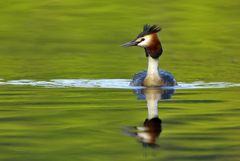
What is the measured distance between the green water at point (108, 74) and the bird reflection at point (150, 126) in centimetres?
12

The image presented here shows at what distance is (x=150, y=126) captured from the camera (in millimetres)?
15531

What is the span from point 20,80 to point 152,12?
19900 millimetres

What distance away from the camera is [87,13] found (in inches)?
1684

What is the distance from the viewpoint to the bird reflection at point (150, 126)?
14.2 metres

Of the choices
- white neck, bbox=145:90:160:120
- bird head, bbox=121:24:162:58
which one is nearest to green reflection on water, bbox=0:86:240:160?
white neck, bbox=145:90:160:120

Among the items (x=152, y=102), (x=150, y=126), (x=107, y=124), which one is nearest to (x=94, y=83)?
(x=152, y=102)

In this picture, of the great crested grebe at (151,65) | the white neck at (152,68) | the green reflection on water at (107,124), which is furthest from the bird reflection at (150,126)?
the white neck at (152,68)

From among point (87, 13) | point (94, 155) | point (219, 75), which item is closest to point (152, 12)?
point (87, 13)

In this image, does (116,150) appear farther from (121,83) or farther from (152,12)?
(152,12)

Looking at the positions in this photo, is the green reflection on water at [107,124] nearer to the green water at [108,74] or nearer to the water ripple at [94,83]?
the green water at [108,74]

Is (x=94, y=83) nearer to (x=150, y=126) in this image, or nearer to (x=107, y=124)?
(x=107, y=124)

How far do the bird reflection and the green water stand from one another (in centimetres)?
12

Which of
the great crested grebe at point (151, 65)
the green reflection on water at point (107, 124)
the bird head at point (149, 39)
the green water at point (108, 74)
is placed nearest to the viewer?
the green reflection on water at point (107, 124)

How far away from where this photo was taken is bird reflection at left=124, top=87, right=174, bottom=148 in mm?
14206
